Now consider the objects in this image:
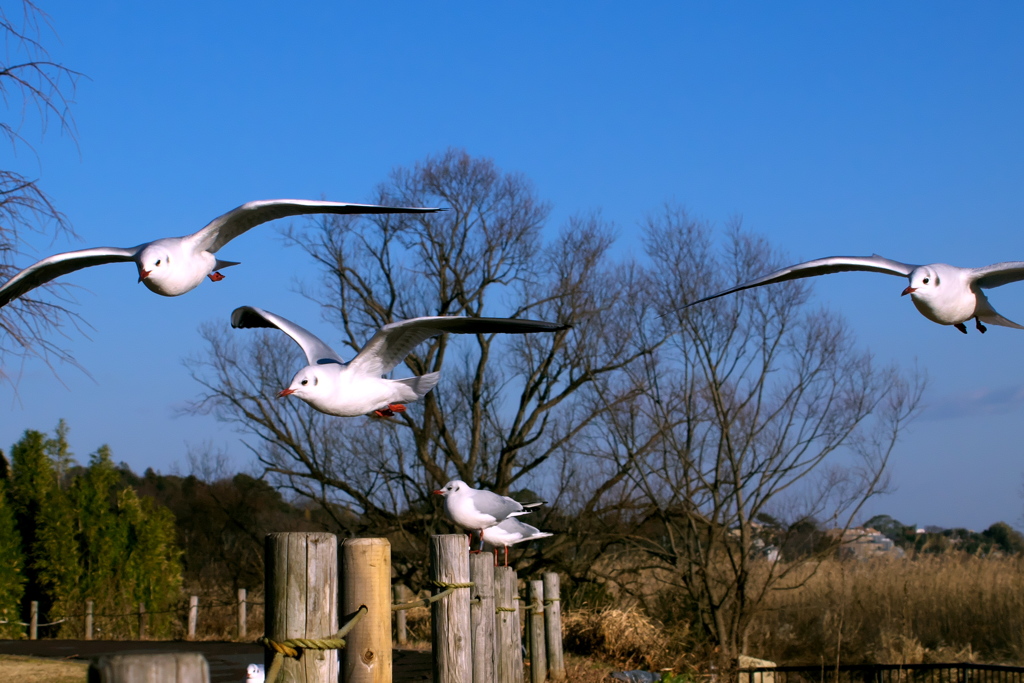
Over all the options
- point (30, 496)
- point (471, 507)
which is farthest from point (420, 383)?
point (30, 496)

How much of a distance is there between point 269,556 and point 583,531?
1249 centimetres

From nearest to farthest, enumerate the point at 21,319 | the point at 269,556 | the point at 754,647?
the point at 269,556
the point at 21,319
the point at 754,647

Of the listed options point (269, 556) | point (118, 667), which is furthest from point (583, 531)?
point (118, 667)

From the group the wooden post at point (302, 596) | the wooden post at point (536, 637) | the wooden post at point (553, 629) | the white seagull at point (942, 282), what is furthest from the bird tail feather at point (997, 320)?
the wooden post at point (553, 629)

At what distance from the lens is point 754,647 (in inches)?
514

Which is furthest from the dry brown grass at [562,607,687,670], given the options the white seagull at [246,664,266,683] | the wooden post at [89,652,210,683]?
the wooden post at [89,652,210,683]

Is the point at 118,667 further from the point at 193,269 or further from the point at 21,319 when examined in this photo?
the point at 21,319

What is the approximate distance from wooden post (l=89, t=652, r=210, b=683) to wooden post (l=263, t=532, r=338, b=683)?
3.16 ft

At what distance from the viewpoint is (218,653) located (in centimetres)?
988

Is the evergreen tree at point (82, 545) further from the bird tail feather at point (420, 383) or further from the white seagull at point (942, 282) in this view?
the white seagull at point (942, 282)

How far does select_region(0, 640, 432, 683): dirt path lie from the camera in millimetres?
7566

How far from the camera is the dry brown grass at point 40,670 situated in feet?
24.7

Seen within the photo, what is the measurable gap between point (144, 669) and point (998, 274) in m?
4.45

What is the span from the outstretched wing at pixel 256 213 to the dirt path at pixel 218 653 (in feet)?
12.0
